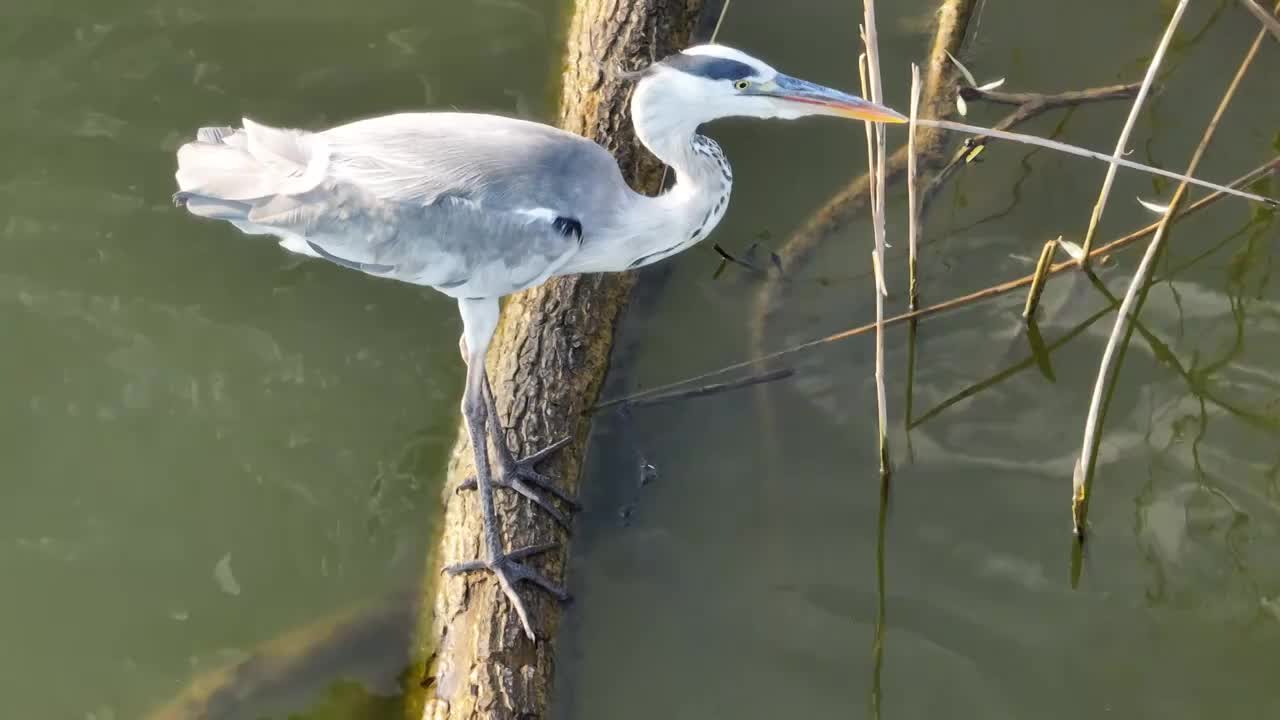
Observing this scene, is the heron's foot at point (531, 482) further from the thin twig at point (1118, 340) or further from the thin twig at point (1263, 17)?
the thin twig at point (1263, 17)

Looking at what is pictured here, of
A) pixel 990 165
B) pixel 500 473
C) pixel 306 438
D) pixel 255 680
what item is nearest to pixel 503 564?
pixel 500 473

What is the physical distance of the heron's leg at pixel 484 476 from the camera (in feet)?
9.73

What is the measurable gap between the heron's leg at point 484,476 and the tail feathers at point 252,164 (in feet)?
1.75

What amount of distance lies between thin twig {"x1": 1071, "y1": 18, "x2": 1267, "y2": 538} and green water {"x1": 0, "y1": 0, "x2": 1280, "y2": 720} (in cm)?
7

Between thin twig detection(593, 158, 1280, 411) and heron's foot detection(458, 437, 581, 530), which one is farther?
thin twig detection(593, 158, 1280, 411)

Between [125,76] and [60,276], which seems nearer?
[60,276]

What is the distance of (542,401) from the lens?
3328 millimetres

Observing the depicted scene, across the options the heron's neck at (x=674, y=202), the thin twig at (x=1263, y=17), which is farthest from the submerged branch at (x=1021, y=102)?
the heron's neck at (x=674, y=202)

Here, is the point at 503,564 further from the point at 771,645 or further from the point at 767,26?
the point at 767,26

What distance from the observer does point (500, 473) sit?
10.4 ft

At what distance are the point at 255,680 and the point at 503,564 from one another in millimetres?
783

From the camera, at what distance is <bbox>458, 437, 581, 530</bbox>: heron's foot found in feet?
10.3

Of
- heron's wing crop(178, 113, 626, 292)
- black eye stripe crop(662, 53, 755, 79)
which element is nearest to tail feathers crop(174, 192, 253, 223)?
heron's wing crop(178, 113, 626, 292)

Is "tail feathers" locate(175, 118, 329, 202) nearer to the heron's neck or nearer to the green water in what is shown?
the heron's neck
